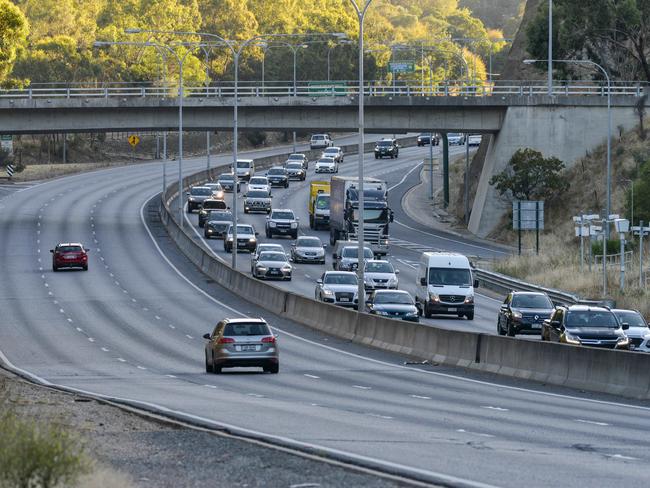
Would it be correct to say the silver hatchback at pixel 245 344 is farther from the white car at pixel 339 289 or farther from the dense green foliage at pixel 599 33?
the dense green foliage at pixel 599 33

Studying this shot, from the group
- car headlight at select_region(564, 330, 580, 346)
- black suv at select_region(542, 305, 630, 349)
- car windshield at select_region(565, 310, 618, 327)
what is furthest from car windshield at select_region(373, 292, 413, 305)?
car headlight at select_region(564, 330, 580, 346)

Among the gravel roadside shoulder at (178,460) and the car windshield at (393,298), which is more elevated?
the gravel roadside shoulder at (178,460)

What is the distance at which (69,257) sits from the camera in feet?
221

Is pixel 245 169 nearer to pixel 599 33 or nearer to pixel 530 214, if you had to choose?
pixel 599 33

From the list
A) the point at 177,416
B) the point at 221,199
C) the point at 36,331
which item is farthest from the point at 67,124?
the point at 177,416

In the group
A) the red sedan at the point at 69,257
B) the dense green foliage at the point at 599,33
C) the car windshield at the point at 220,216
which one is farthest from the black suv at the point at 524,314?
the dense green foliage at the point at 599,33

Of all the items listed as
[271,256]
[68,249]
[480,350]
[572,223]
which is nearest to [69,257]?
[68,249]

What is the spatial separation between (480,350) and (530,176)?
167 ft

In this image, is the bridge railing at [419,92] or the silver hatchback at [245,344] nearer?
the silver hatchback at [245,344]

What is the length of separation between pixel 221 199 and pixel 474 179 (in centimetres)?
2182

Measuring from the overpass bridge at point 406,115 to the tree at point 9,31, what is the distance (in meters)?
27.9

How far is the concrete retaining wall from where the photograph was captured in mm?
28406

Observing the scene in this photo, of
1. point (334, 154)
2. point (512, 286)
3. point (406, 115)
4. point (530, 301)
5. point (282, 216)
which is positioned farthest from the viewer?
point (334, 154)

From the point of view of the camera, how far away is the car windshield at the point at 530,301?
143ft
